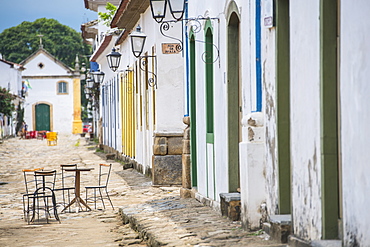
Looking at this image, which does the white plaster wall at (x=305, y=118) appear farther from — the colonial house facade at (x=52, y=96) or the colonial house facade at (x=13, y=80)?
the colonial house facade at (x=52, y=96)

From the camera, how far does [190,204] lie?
1130 cm

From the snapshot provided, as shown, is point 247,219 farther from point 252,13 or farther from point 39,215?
point 39,215

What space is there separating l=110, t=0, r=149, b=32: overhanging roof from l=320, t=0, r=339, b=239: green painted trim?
35.9 feet

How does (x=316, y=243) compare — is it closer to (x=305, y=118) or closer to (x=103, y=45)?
(x=305, y=118)

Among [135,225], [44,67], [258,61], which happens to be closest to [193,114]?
[135,225]

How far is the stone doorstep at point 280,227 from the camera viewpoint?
6871 millimetres

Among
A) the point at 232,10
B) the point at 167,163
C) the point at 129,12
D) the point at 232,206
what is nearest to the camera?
the point at 232,206

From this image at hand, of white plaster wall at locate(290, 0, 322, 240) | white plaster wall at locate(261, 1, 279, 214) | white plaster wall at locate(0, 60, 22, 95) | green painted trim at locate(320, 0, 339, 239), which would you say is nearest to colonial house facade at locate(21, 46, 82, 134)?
white plaster wall at locate(0, 60, 22, 95)

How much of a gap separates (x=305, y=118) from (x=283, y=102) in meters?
0.83

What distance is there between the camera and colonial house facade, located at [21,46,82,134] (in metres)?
67.9

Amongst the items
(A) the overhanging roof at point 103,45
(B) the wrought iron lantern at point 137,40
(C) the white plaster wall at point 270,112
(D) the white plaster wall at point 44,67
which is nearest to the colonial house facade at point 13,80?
(D) the white plaster wall at point 44,67

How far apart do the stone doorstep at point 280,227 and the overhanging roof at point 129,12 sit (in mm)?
10262

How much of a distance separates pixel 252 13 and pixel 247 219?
2.30m

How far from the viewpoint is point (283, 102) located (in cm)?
721
